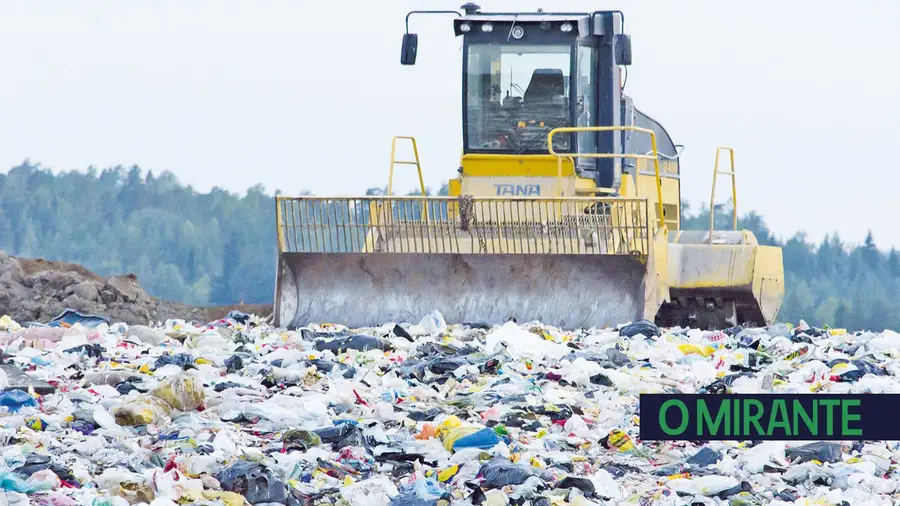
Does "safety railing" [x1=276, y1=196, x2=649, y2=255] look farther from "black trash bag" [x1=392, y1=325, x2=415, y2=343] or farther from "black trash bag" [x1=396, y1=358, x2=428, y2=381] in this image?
"black trash bag" [x1=396, y1=358, x2=428, y2=381]

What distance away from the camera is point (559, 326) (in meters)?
11.2

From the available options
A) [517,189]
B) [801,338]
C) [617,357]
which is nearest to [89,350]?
[617,357]

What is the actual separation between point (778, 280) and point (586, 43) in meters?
2.68

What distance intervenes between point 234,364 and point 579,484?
363 centimetres

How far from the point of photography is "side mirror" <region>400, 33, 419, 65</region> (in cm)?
1194

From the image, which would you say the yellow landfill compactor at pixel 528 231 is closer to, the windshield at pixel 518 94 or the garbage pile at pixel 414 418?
the windshield at pixel 518 94

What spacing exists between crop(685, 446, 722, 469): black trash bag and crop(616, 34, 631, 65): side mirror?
199 inches

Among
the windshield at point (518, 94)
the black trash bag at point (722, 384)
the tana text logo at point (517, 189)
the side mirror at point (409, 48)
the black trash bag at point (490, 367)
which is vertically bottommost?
the black trash bag at point (722, 384)

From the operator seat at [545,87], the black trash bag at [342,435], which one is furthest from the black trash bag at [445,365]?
the operator seat at [545,87]

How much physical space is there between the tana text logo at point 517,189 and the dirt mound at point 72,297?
434 cm

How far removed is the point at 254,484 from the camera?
5.66 meters

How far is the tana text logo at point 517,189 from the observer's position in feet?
40.3

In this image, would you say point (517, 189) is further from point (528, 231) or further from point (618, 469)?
point (618, 469)

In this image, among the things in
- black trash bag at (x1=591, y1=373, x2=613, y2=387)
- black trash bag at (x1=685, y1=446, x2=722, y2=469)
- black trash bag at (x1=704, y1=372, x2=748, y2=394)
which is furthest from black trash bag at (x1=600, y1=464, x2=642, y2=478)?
black trash bag at (x1=591, y1=373, x2=613, y2=387)
